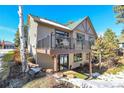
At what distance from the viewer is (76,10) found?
26.5 feet

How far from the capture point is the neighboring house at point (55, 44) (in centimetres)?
638

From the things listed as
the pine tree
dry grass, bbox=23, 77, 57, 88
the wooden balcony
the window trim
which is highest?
the pine tree

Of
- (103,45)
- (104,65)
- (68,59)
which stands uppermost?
(103,45)

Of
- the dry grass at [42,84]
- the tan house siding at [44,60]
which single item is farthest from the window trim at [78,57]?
the dry grass at [42,84]

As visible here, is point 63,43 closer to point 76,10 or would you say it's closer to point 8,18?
point 76,10

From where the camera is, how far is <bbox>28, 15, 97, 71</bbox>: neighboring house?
6.38m

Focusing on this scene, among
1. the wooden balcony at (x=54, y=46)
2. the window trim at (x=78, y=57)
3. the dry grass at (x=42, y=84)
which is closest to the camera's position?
the dry grass at (x=42, y=84)

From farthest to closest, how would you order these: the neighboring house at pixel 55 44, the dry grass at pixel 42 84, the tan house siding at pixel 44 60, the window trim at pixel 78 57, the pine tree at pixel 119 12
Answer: the pine tree at pixel 119 12, the window trim at pixel 78 57, the tan house siding at pixel 44 60, the neighboring house at pixel 55 44, the dry grass at pixel 42 84

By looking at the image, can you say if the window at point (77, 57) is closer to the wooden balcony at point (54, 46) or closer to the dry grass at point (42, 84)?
the wooden balcony at point (54, 46)

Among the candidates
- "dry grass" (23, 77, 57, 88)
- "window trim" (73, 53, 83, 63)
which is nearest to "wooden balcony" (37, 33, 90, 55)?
"dry grass" (23, 77, 57, 88)

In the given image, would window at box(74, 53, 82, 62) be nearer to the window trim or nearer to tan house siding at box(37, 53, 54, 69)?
the window trim

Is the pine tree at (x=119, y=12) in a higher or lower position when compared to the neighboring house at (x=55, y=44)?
higher
